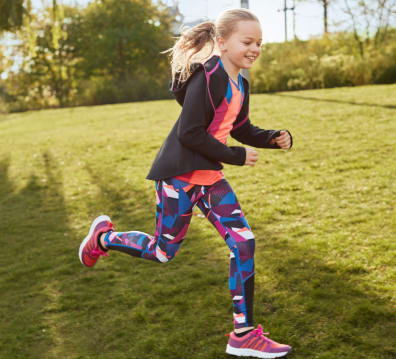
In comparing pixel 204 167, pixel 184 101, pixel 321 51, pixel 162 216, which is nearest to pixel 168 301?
pixel 162 216

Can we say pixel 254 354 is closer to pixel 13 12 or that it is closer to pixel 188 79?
pixel 188 79

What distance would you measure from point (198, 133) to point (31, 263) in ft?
10.2

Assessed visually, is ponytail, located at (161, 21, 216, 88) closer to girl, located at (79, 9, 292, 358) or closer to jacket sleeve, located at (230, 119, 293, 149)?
girl, located at (79, 9, 292, 358)

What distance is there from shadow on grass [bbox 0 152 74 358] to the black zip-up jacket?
1.61m

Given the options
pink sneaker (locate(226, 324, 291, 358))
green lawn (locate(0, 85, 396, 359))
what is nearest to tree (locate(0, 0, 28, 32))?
green lawn (locate(0, 85, 396, 359))

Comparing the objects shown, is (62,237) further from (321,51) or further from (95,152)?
(321,51)

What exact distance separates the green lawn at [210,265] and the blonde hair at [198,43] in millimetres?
1710

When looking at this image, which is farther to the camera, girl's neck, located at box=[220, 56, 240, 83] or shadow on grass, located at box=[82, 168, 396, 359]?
shadow on grass, located at box=[82, 168, 396, 359]

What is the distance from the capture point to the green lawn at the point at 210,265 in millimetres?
3219

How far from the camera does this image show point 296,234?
4.98 m

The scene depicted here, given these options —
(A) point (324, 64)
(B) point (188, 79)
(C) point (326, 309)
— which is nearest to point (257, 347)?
(C) point (326, 309)

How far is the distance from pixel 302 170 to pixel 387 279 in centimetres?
387

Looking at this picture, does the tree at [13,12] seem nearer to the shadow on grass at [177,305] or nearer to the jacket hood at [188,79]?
the shadow on grass at [177,305]

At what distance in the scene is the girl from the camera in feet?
8.56
